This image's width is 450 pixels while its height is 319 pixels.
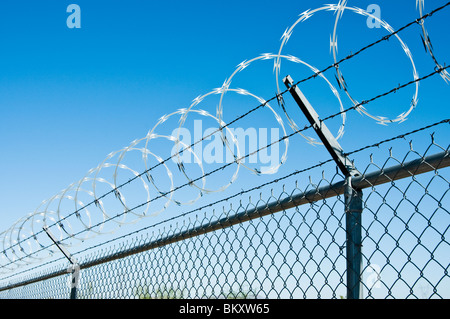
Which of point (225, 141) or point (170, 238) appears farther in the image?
point (170, 238)

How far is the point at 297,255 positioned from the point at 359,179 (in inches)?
23.2

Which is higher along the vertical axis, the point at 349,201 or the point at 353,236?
the point at 349,201

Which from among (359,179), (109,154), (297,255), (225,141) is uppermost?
(109,154)

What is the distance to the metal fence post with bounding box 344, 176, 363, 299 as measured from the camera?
246 centimetres

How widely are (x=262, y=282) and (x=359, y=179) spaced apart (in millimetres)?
918

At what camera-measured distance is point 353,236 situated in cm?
253

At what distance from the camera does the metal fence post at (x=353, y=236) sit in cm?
246
